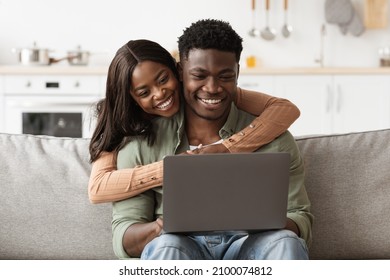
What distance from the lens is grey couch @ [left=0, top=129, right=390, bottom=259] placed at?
217 cm

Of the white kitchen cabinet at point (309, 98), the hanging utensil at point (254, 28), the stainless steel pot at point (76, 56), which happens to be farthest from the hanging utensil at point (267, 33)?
the stainless steel pot at point (76, 56)

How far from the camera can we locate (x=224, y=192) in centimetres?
168

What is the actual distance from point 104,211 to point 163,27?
3652 millimetres

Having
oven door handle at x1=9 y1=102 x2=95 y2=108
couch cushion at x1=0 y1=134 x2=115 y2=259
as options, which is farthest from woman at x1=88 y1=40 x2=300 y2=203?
oven door handle at x1=9 y1=102 x2=95 y2=108

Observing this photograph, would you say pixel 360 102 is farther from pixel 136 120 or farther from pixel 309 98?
pixel 136 120

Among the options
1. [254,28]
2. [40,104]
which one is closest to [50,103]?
[40,104]

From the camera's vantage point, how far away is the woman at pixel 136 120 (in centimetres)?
195

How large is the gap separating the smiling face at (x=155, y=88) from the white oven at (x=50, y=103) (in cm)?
310

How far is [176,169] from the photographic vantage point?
1646 mm

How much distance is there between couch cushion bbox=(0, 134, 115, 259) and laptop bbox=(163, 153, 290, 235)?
531 millimetres

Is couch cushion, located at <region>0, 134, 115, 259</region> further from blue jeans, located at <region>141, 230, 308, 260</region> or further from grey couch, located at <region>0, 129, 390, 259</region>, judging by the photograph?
blue jeans, located at <region>141, 230, 308, 260</region>
